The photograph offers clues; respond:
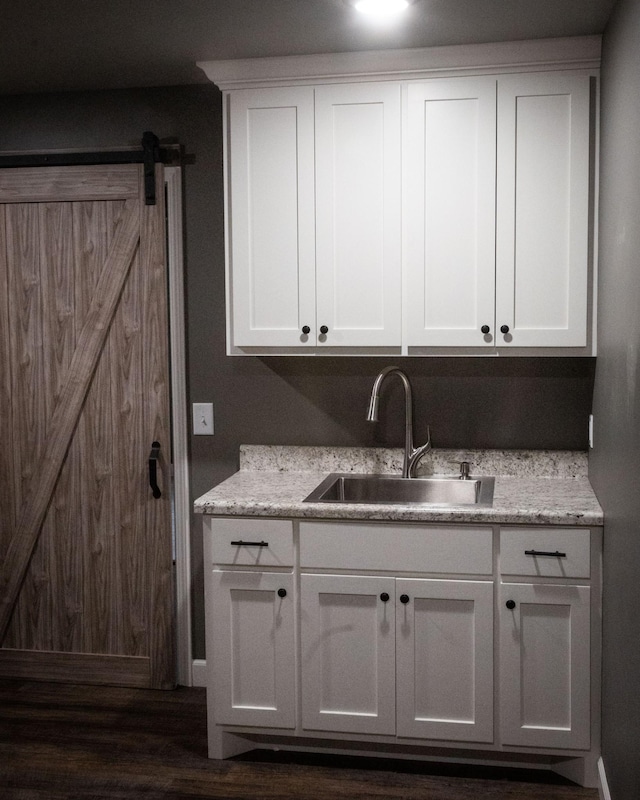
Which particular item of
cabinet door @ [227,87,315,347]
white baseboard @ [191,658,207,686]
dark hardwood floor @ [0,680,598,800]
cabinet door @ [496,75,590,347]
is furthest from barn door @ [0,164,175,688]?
cabinet door @ [496,75,590,347]

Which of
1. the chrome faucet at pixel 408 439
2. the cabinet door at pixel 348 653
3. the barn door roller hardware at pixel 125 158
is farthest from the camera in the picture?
the barn door roller hardware at pixel 125 158

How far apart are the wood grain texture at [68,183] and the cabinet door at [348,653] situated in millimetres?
1659

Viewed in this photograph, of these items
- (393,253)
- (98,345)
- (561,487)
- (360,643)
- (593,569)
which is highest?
(393,253)

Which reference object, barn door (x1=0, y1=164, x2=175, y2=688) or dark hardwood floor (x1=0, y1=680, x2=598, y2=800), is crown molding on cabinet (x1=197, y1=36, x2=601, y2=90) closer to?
barn door (x1=0, y1=164, x2=175, y2=688)

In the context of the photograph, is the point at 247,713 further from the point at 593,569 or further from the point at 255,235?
the point at 255,235

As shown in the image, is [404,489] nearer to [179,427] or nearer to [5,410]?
[179,427]

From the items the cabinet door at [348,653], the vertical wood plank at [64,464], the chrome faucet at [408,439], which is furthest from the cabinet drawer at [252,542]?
the vertical wood plank at [64,464]

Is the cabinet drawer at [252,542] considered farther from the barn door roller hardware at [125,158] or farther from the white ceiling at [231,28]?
the white ceiling at [231,28]

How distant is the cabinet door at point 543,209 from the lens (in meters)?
2.58

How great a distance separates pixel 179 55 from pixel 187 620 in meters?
2.11

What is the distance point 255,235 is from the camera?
2775 mm

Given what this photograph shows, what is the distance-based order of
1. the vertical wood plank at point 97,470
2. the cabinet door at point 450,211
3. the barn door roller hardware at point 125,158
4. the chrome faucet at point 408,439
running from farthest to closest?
1. the vertical wood plank at point 97,470
2. the barn door roller hardware at point 125,158
3. the chrome faucet at point 408,439
4. the cabinet door at point 450,211

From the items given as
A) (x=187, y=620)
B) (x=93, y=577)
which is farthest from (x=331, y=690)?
(x=93, y=577)

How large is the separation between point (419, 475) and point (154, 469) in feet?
3.35
